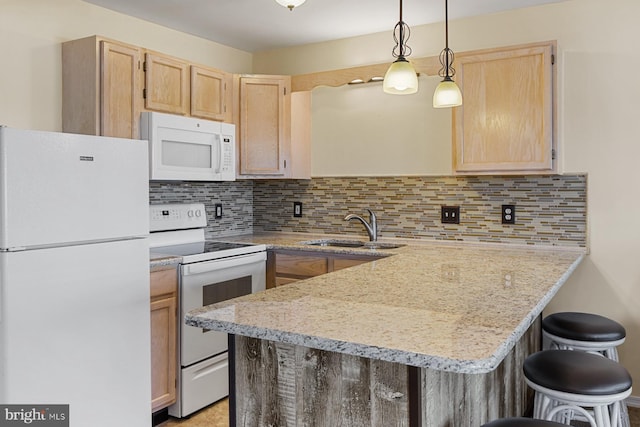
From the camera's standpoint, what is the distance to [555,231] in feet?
9.88

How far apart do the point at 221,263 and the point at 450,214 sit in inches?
58.4

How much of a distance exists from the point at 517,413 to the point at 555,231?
1.14m

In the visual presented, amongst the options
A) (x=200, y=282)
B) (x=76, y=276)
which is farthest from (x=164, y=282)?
(x=76, y=276)

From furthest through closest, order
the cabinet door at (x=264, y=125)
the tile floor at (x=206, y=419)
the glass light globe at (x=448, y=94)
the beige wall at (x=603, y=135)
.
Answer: the cabinet door at (x=264, y=125)
the beige wall at (x=603, y=135)
the tile floor at (x=206, y=419)
the glass light globe at (x=448, y=94)

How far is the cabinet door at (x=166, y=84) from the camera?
2926mm

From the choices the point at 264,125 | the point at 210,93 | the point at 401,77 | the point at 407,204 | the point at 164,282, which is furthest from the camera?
the point at 264,125

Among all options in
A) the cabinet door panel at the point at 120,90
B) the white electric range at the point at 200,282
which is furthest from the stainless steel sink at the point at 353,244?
the cabinet door panel at the point at 120,90

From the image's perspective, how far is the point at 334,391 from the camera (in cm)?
137

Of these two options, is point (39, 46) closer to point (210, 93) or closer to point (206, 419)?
point (210, 93)

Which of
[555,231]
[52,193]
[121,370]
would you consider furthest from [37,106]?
[555,231]

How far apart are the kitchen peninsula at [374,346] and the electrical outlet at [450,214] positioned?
52.3 inches

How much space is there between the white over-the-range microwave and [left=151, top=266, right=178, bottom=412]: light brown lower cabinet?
2.05ft

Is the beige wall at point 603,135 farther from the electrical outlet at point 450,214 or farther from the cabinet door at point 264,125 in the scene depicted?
the cabinet door at point 264,125

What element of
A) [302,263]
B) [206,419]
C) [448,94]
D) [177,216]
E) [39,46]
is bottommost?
[206,419]
